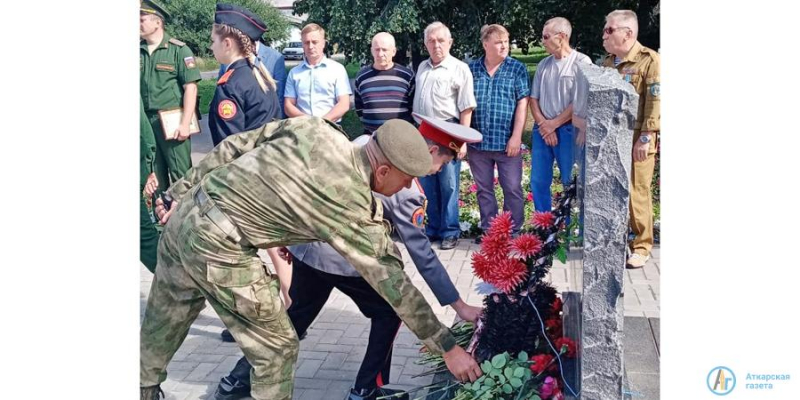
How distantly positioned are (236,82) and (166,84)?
4.44 feet

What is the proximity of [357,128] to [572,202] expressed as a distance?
11054 millimetres

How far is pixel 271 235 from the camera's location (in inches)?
115

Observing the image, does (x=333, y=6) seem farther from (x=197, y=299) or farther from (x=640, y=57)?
(x=197, y=299)

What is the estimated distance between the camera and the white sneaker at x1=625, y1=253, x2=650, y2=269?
602cm

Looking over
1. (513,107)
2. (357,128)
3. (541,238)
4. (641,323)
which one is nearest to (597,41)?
(357,128)

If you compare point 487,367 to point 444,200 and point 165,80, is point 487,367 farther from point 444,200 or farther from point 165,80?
point 165,80

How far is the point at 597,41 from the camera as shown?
42.2 ft

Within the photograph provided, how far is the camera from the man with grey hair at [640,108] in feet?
18.4

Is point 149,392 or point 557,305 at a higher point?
point 557,305

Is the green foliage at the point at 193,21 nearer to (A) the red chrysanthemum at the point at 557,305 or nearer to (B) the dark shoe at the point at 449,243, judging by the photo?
(B) the dark shoe at the point at 449,243

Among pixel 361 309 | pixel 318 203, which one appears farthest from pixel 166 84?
pixel 318 203

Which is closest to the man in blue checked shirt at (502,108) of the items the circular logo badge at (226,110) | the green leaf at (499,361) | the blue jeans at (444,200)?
the blue jeans at (444,200)

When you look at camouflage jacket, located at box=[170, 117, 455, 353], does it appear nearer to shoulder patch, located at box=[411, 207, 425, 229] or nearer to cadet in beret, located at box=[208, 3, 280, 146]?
shoulder patch, located at box=[411, 207, 425, 229]

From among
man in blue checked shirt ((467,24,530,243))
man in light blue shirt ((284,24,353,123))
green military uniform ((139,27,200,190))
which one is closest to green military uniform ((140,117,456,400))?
green military uniform ((139,27,200,190))
